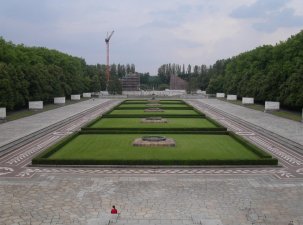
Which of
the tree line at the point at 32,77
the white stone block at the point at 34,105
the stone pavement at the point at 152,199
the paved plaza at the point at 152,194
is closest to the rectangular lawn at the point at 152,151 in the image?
the paved plaza at the point at 152,194

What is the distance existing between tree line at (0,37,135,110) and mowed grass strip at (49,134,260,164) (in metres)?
13.7

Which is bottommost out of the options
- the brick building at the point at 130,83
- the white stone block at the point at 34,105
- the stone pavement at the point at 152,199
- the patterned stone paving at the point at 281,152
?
the stone pavement at the point at 152,199

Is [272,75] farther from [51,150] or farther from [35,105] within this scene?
[51,150]

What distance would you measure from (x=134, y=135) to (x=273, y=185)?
34.8 ft

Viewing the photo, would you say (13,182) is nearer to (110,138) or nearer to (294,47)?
(110,138)

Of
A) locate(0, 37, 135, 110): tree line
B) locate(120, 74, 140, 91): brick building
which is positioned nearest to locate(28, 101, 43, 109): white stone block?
locate(0, 37, 135, 110): tree line

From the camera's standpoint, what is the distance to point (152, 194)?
37.2ft

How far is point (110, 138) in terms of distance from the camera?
20672 mm

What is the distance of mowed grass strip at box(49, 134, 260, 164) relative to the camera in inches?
619

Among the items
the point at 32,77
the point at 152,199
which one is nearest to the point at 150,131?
the point at 152,199

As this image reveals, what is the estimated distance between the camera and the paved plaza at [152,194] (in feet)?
31.1

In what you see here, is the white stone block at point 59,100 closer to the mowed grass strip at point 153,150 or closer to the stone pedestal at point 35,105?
the stone pedestal at point 35,105

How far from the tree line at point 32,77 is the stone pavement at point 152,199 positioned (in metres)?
20.2

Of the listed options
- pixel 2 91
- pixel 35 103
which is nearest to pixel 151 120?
pixel 2 91
